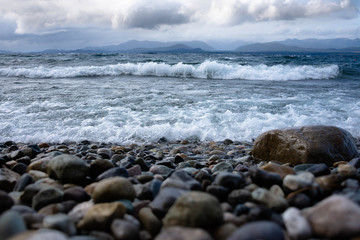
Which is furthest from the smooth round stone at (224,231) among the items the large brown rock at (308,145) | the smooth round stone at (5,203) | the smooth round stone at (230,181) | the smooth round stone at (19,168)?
the large brown rock at (308,145)

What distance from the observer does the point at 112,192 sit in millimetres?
1734

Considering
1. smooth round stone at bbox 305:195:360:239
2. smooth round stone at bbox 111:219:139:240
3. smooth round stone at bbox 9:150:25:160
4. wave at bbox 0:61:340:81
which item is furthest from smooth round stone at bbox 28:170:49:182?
wave at bbox 0:61:340:81

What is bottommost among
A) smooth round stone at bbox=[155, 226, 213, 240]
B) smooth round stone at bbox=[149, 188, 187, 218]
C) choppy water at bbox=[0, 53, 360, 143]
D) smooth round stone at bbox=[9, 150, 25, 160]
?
choppy water at bbox=[0, 53, 360, 143]

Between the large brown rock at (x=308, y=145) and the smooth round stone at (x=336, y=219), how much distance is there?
80.5 inches

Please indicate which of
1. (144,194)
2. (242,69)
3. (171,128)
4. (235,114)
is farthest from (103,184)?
(242,69)

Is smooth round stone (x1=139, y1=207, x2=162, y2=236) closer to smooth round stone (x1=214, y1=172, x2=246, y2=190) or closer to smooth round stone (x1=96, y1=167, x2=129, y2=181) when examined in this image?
smooth round stone (x1=214, y1=172, x2=246, y2=190)

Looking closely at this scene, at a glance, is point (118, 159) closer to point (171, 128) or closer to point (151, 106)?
point (171, 128)

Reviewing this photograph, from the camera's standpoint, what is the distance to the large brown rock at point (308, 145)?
3.21m

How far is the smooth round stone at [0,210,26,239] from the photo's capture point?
3.96ft

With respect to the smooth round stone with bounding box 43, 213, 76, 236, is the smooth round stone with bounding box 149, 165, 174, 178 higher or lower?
lower

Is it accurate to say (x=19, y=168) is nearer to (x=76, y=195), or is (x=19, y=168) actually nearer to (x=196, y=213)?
(x=76, y=195)

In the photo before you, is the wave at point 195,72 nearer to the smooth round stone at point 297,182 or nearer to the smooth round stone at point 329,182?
the smooth round stone at point 329,182

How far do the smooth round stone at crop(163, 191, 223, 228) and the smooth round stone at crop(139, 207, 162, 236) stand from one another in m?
0.09

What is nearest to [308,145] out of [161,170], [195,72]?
[161,170]
